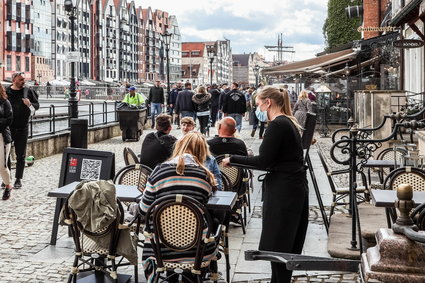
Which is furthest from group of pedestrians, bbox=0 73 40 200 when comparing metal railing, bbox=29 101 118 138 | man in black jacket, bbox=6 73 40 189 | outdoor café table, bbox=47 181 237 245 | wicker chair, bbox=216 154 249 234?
metal railing, bbox=29 101 118 138

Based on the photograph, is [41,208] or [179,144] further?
[41,208]

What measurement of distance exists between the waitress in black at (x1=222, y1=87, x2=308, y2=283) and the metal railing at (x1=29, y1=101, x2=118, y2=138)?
43.6ft

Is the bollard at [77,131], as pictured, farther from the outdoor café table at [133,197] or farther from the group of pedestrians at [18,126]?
the outdoor café table at [133,197]

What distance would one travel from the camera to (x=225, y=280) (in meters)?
6.48

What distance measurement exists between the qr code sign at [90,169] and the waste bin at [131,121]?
14975mm

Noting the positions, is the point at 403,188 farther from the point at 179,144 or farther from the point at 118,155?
the point at 118,155

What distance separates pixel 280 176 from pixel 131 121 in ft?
59.3

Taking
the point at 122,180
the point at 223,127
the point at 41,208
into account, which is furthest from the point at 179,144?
the point at 41,208

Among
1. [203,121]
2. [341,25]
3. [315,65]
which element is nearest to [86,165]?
[203,121]

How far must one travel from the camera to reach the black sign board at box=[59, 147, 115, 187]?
7734mm

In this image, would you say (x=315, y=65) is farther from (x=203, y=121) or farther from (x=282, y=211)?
(x=282, y=211)

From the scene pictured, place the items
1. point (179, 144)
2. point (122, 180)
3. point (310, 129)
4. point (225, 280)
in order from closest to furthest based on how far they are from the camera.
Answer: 1. point (179, 144)
2. point (225, 280)
3. point (310, 129)
4. point (122, 180)

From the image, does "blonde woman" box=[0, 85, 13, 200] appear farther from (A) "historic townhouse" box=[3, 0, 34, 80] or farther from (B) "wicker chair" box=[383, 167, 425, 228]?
(A) "historic townhouse" box=[3, 0, 34, 80]

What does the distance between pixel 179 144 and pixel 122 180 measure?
2366mm
